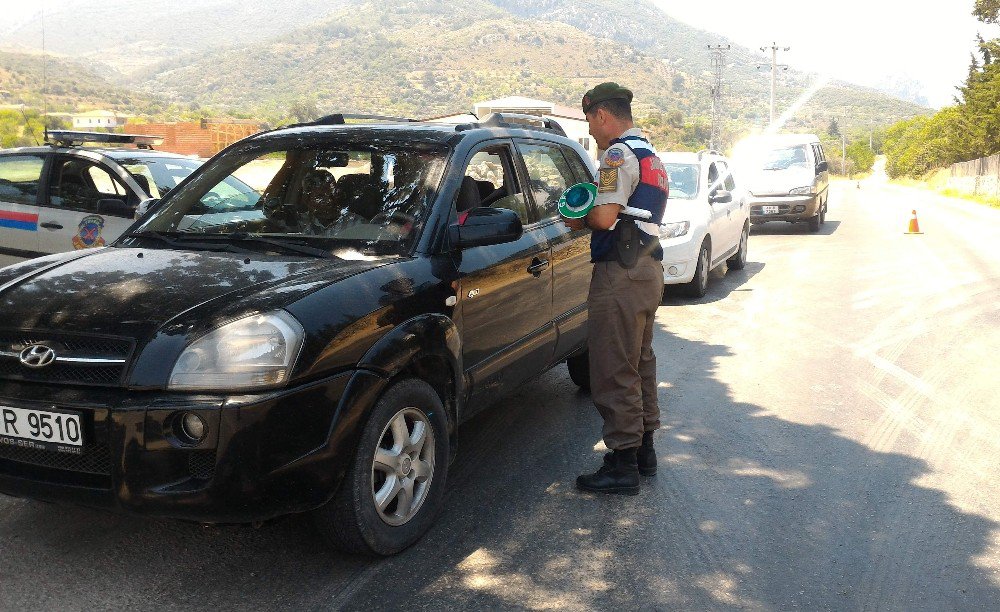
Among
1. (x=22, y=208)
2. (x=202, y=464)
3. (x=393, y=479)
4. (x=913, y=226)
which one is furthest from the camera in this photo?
(x=913, y=226)

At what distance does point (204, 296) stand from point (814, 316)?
743cm

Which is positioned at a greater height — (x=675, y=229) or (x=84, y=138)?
(x=84, y=138)

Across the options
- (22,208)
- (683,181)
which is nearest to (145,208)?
(22,208)

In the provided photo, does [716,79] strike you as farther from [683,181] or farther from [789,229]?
[683,181]

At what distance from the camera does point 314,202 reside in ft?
14.6

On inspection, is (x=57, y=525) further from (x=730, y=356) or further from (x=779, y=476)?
(x=730, y=356)

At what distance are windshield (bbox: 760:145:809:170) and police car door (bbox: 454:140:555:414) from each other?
605 inches

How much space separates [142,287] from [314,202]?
1.14 meters

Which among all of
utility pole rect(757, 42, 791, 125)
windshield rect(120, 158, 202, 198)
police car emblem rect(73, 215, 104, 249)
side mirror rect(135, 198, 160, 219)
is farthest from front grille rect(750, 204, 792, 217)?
utility pole rect(757, 42, 791, 125)

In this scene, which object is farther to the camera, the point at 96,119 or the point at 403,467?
the point at 96,119

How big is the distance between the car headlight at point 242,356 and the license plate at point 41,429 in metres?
0.39


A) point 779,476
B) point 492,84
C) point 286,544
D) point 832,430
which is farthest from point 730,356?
point 492,84

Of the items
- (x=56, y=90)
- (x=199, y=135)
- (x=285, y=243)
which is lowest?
(x=199, y=135)

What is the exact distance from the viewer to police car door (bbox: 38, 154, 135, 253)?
8.27 m
